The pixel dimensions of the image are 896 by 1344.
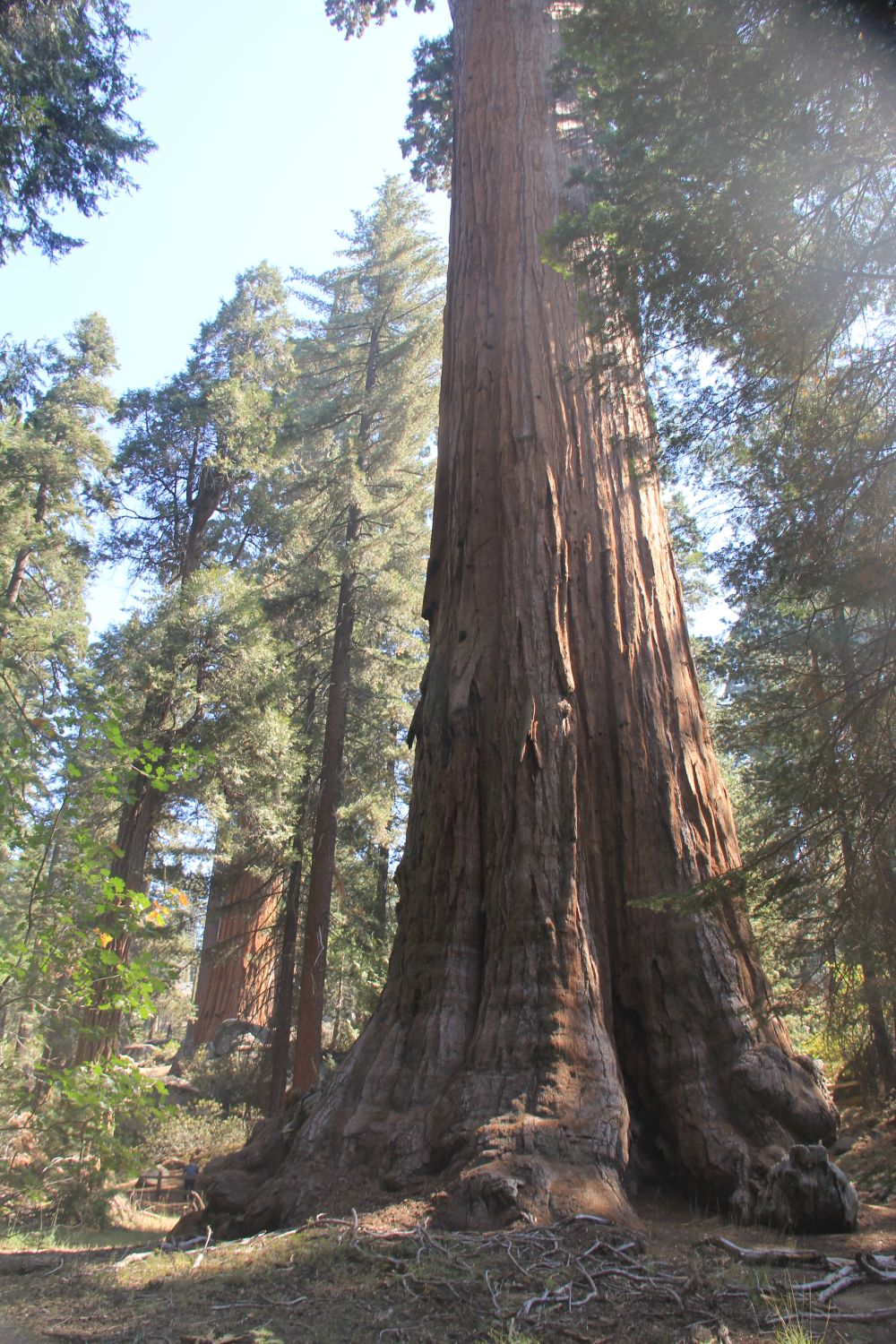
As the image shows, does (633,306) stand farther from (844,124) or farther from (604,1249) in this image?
(604,1249)

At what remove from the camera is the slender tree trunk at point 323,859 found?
→ 11664 mm

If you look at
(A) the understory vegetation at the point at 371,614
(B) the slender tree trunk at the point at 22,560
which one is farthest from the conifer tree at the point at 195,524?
(B) the slender tree trunk at the point at 22,560

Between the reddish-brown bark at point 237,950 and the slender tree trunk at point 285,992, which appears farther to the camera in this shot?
the reddish-brown bark at point 237,950

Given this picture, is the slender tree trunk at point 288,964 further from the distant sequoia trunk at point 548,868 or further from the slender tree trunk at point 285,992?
the distant sequoia trunk at point 548,868

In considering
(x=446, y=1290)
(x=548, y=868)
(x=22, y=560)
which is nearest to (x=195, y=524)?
(x=22, y=560)

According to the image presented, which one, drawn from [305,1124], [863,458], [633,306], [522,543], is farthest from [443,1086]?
[633,306]

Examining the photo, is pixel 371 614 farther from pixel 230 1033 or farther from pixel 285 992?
pixel 230 1033

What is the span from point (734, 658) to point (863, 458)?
5.46m

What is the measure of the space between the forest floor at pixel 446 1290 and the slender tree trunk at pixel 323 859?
310 inches

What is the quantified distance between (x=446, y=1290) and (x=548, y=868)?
88.1 inches

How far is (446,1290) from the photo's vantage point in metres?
2.64

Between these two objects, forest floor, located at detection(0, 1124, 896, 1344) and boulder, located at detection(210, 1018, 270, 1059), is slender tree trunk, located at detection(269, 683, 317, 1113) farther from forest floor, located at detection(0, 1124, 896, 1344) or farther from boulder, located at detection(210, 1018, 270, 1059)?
forest floor, located at detection(0, 1124, 896, 1344)

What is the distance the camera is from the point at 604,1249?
2963 millimetres

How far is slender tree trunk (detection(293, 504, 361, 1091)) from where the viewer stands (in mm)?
11664
